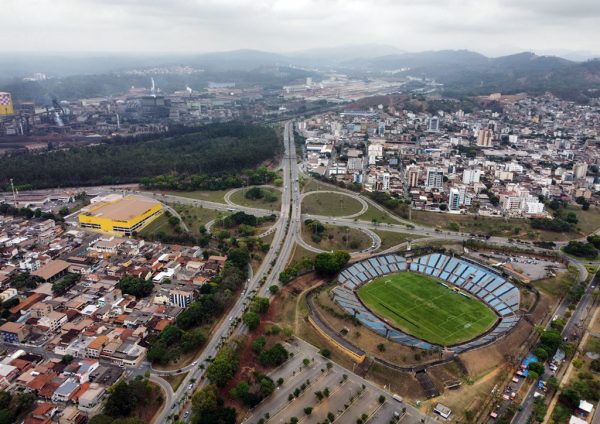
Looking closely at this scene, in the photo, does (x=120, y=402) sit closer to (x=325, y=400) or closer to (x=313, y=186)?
(x=325, y=400)

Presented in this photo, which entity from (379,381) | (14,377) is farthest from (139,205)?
(379,381)

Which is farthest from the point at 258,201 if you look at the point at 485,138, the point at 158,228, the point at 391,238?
the point at 485,138

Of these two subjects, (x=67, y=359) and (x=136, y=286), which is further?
(x=136, y=286)

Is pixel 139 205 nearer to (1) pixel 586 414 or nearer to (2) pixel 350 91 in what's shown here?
(1) pixel 586 414

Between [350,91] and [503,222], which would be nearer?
[503,222]

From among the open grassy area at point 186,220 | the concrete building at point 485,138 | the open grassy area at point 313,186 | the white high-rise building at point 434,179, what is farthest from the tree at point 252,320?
the concrete building at point 485,138
